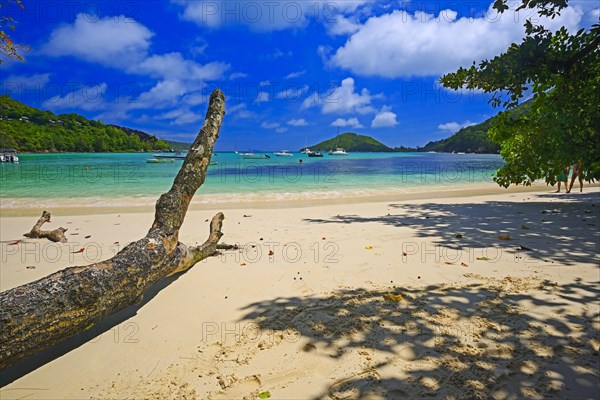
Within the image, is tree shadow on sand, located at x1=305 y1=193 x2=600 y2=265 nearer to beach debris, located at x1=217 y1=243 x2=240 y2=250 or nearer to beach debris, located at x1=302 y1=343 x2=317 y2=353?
beach debris, located at x1=217 y1=243 x2=240 y2=250

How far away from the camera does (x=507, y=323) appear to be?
3.18m

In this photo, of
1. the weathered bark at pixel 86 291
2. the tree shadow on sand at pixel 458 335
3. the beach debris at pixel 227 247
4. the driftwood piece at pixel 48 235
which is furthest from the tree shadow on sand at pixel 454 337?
the driftwood piece at pixel 48 235

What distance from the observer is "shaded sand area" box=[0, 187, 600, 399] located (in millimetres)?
2453

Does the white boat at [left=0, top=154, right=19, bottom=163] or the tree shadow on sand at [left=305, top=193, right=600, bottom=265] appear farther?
the white boat at [left=0, top=154, right=19, bottom=163]

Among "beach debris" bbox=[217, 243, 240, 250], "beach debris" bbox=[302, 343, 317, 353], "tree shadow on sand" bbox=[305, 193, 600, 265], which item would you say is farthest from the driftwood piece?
"beach debris" bbox=[302, 343, 317, 353]

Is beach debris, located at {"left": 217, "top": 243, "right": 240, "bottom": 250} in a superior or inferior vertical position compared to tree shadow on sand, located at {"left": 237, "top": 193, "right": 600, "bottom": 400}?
superior

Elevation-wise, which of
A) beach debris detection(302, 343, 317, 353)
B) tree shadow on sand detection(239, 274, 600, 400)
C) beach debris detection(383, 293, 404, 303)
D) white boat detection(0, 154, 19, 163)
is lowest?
beach debris detection(302, 343, 317, 353)

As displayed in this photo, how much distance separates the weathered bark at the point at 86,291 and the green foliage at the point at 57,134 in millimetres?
134081

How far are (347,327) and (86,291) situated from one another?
2433mm

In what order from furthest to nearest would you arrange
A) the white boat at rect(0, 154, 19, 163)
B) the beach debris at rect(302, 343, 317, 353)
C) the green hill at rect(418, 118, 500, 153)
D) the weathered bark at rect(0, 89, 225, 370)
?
the green hill at rect(418, 118, 500, 153) < the white boat at rect(0, 154, 19, 163) < the beach debris at rect(302, 343, 317, 353) < the weathered bark at rect(0, 89, 225, 370)

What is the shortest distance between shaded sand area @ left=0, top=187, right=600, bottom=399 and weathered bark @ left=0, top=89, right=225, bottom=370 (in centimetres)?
49

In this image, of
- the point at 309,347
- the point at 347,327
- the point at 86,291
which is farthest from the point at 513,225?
the point at 86,291

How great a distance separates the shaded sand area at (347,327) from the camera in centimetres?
245

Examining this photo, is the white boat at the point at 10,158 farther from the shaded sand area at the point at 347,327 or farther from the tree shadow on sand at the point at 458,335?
the tree shadow on sand at the point at 458,335
